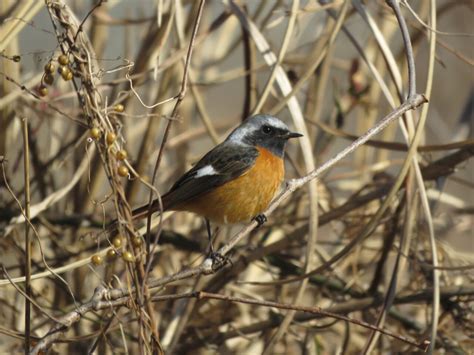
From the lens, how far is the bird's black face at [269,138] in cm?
407

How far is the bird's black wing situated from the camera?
3.81 meters

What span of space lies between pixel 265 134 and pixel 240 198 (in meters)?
0.43

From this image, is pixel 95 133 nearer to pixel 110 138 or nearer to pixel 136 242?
pixel 110 138

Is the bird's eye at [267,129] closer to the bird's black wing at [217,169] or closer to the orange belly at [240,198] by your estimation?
the bird's black wing at [217,169]

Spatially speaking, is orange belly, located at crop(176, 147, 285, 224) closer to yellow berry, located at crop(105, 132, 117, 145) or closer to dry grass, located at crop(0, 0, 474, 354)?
dry grass, located at crop(0, 0, 474, 354)

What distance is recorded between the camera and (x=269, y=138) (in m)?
4.11

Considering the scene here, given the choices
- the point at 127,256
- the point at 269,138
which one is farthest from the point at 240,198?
the point at 127,256

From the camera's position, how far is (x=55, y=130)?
4641 millimetres

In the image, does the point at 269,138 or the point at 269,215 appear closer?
the point at 269,215

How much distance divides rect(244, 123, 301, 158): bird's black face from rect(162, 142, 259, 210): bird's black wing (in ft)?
0.31

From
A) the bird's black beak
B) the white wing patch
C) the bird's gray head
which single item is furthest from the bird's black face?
the white wing patch

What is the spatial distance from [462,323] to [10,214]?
2387 mm

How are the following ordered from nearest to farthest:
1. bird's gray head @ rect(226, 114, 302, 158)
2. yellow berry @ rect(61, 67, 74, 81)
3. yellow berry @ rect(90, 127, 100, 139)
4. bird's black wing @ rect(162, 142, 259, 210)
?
yellow berry @ rect(90, 127, 100, 139)
yellow berry @ rect(61, 67, 74, 81)
bird's black wing @ rect(162, 142, 259, 210)
bird's gray head @ rect(226, 114, 302, 158)

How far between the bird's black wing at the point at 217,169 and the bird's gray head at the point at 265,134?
92 mm
